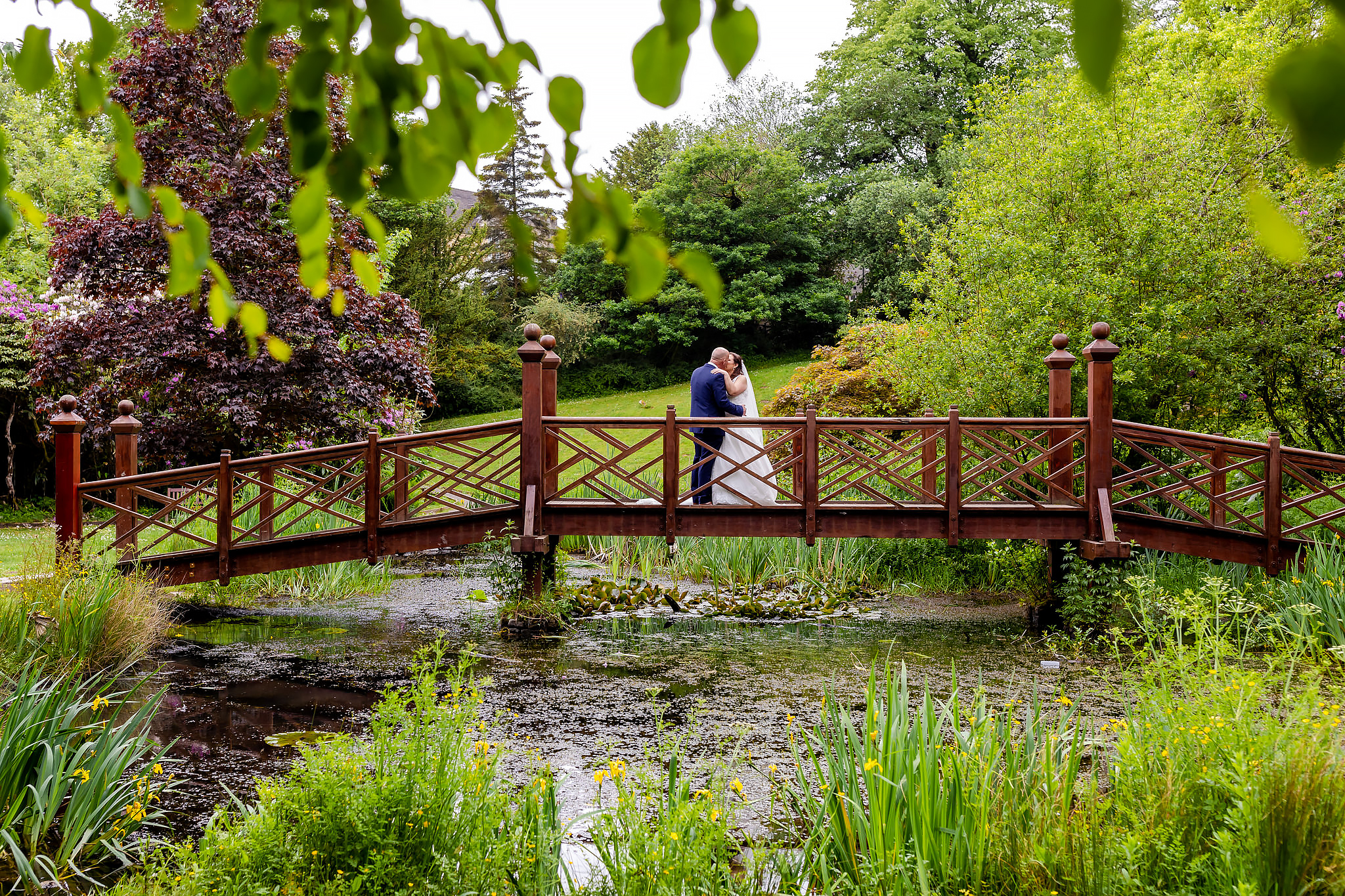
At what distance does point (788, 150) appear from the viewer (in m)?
30.8

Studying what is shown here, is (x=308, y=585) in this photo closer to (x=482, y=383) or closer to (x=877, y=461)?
(x=877, y=461)

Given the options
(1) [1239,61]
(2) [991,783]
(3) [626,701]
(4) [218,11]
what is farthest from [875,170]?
(2) [991,783]

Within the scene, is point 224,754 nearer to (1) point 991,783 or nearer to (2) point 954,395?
(1) point 991,783

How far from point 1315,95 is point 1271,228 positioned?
12cm

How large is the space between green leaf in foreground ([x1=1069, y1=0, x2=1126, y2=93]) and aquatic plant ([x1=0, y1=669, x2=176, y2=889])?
4143 mm

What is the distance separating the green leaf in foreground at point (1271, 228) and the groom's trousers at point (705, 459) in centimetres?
882

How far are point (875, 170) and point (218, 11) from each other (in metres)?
21.5

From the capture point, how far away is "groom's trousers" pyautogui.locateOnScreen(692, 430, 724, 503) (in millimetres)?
10000

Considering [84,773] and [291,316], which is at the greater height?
[291,316]

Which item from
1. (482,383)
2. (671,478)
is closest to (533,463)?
(671,478)

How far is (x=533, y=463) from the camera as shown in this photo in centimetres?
970

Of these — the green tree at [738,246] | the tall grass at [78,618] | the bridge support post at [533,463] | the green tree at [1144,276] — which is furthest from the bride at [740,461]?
the green tree at [738,246]

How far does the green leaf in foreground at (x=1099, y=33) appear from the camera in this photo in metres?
0.88

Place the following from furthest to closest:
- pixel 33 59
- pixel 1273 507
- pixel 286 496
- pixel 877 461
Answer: pixel 286 496
pixel 877 461
pixel 1273 507
pixel 33 59
